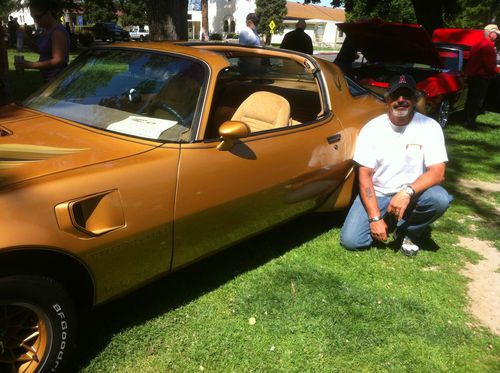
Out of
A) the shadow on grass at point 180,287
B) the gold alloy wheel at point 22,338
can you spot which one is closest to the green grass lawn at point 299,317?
the shadow on grass at point 180,287

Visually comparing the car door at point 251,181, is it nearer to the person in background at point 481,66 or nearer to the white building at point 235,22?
the person in background at point 481,66

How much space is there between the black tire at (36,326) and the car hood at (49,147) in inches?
18.2

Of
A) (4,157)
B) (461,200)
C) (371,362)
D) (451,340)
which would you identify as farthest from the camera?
(461,200)

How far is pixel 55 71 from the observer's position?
4.62 m

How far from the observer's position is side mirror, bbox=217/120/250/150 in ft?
7.89

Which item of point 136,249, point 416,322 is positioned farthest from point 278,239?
point 136,249

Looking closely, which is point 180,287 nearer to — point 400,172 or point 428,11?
point 400,172

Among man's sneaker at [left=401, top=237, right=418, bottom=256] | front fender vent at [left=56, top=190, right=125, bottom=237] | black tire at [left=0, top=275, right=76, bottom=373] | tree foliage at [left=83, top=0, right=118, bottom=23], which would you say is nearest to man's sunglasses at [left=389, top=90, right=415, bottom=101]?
man's sneaker at [left=401, top=237, right=418, bottom=256]

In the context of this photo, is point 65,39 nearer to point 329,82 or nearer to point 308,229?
point 329,82

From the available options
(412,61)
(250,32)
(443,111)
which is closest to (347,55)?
(412,61)

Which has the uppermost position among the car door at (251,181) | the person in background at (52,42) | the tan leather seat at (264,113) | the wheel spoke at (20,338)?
the person in background at (52,42)

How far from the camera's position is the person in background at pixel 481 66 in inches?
300

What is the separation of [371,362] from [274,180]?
1201 millimetres

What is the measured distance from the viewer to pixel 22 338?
1921mm
